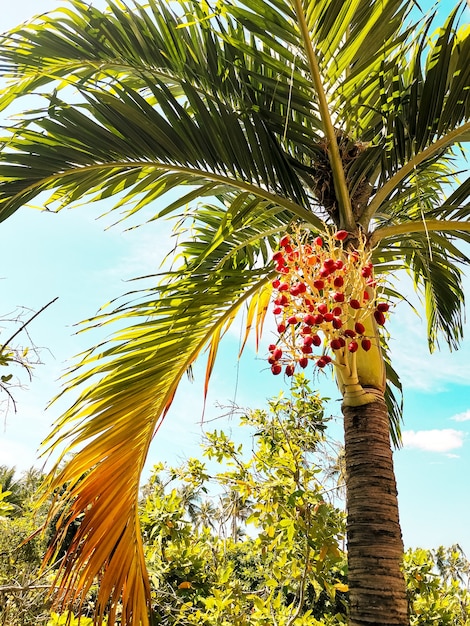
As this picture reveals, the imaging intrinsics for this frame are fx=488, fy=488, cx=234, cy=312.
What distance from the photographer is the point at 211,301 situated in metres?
2.47

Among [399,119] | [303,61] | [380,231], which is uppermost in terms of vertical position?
[303,61]

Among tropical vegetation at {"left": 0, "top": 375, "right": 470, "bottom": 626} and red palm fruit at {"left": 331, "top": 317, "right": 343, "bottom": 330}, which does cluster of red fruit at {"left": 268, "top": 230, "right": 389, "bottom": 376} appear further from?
tropical vegetation at {"left": 0, "top": 375, "right": 470, "bottom": 626}

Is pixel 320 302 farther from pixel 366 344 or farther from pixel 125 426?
pixel 125 426

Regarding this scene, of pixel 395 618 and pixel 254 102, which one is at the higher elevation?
pixel 254 102

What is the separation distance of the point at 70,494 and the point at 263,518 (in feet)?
6.53

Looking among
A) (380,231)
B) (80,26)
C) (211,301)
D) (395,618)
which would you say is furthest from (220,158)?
(395,618)

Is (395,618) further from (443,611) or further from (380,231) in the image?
(443,611)

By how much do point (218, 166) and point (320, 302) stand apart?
1058mm

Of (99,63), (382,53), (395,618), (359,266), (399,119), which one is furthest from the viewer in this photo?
(99,63)

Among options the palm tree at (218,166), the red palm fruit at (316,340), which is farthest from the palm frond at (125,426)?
the red palm fruit at (316,340)

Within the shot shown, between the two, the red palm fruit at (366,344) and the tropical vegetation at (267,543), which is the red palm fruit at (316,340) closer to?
the red palm fruit at (366,344)

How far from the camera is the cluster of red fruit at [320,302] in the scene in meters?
1.83

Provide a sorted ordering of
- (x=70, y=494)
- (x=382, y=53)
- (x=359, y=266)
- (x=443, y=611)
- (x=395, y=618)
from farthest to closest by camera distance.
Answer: (x=443, y=611) → (x=382, y=53) → (x=70, y=494) → (x=359, y=266) → (x=395, y=618)

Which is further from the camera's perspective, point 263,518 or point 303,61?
point 263,518
